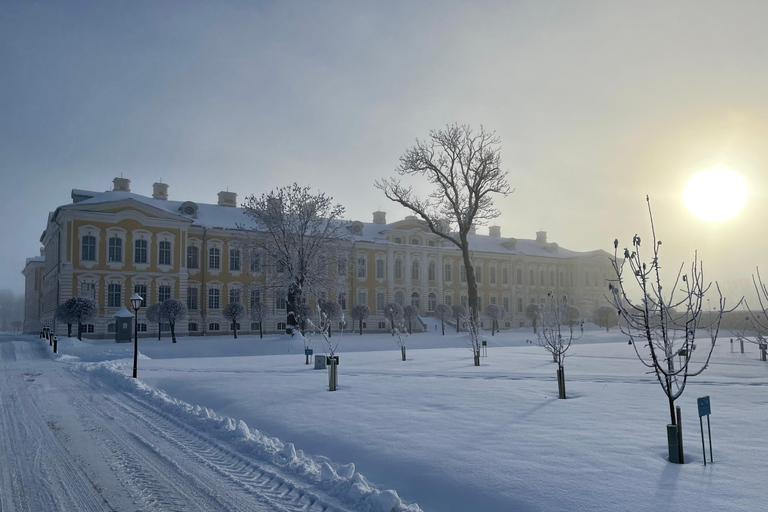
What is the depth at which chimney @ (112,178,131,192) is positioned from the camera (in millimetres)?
46438

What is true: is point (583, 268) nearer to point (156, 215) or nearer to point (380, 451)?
point (156, 215)

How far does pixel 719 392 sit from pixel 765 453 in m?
5.98

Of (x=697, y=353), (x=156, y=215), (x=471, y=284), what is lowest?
(x=697, y=353)

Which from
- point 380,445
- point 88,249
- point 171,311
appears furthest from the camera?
point 88,249

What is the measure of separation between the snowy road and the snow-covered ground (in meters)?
0.03

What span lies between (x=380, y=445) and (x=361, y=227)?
4571 centimetres

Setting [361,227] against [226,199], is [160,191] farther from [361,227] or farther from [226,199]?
[361,227]

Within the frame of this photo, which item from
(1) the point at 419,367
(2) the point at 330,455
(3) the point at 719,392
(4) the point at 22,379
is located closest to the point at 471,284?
(1) the point at 419,367

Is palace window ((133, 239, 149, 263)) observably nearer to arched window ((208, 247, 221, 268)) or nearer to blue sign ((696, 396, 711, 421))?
arched window ((208, 247, 221, 268))

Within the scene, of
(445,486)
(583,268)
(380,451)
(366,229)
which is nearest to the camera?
(445,486)

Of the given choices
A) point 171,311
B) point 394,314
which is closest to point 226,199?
point 171,311

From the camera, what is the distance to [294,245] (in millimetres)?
34875

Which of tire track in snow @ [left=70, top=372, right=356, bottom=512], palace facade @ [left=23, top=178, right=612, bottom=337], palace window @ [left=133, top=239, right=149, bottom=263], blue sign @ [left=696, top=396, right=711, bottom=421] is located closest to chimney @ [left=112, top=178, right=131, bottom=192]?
palace facade @ [left=23, top=178, right=612, bottom=337]

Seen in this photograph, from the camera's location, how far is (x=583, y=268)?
7006 cm
